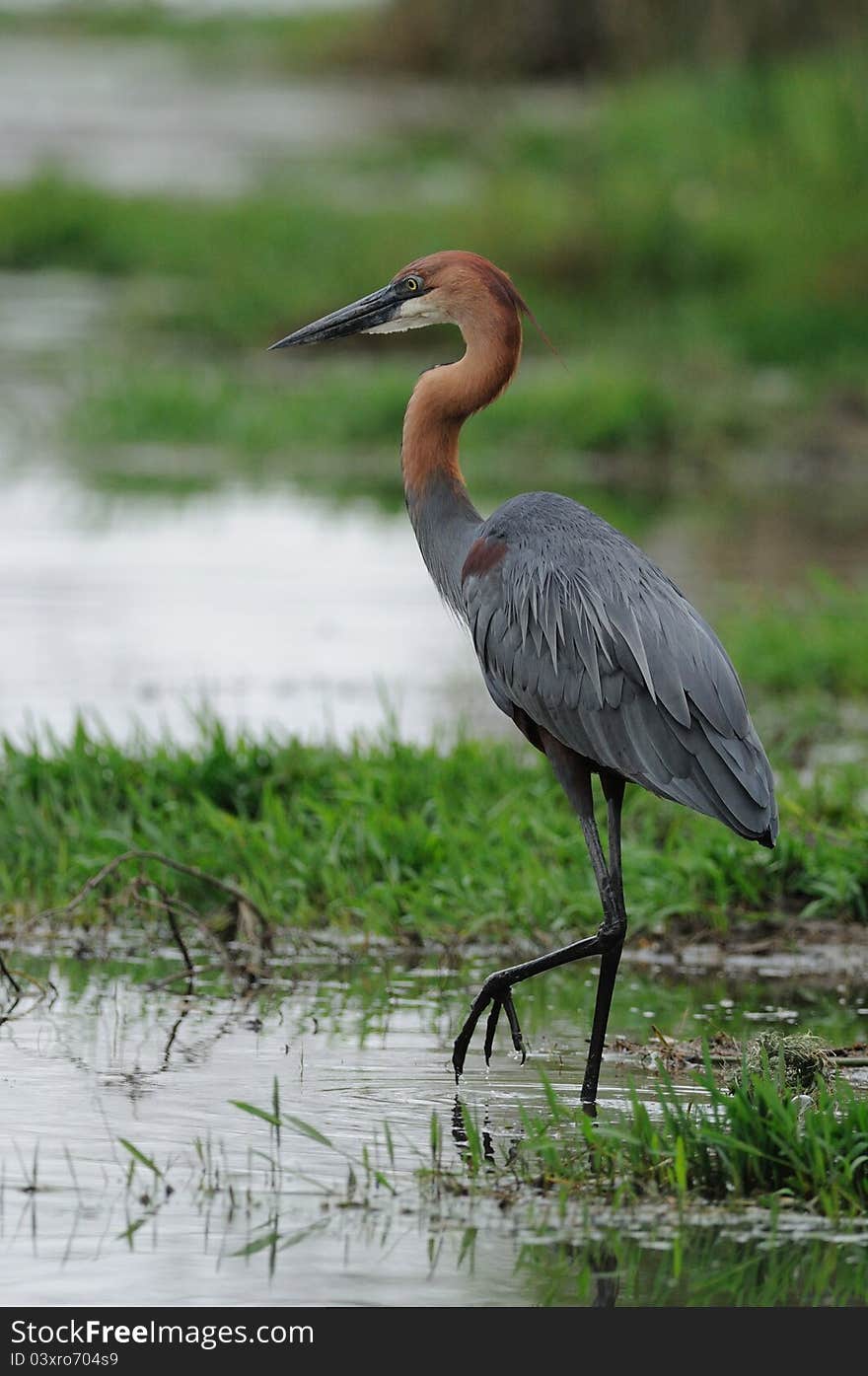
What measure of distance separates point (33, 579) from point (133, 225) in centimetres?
1377

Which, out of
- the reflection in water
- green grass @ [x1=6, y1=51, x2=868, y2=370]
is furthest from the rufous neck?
green grass @ [x1=6, y1=51, x2=868, y2=370]

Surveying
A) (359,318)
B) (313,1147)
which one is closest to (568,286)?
(359,318)

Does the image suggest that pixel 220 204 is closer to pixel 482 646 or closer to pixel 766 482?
pixel 766 482

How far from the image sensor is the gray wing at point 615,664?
5.22 metres

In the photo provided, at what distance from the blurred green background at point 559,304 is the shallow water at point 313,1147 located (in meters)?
3.42

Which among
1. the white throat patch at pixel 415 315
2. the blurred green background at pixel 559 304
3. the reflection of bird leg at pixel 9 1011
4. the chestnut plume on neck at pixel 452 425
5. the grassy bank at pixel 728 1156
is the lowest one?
the grassy bank at pixel 728 1156

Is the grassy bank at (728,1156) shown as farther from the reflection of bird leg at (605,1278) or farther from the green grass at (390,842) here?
the green grass at (390,842)

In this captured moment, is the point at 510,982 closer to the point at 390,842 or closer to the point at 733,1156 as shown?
the point at 733,1156

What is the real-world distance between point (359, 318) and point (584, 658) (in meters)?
1.19

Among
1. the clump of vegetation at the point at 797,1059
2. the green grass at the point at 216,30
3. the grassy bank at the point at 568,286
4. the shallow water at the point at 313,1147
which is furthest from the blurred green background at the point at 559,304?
the green grass at the point at 216,30

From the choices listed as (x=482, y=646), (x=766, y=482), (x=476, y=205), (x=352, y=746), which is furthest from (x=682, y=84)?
(x=482, y=646)

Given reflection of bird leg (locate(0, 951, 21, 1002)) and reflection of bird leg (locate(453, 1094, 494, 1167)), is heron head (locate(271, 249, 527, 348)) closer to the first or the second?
reflection of bird leg (locate(0, 951, 21, 1002))

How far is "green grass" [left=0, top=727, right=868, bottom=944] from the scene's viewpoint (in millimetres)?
6711

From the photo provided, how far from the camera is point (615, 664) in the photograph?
533cm
